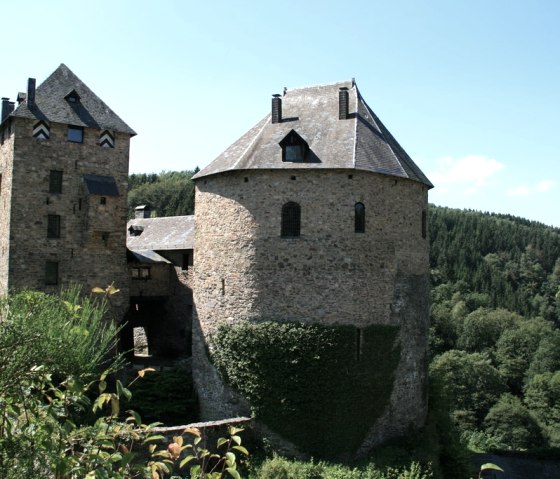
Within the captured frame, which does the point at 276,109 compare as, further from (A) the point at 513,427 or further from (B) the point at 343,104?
(A) the point at 513,427

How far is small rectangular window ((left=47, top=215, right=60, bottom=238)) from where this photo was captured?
2655 cm

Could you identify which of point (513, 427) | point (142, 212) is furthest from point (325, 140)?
point (513, 427)

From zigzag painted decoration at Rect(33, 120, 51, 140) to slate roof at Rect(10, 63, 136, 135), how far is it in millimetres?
272

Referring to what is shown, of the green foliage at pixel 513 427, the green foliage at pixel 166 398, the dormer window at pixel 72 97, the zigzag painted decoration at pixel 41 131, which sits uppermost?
the dormer window at pixel 72 97

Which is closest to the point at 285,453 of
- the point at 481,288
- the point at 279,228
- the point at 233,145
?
the point at 279,228

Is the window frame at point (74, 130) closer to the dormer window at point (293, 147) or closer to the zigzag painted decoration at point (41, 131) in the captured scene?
the zigzag painted decoration at point (41, 131)

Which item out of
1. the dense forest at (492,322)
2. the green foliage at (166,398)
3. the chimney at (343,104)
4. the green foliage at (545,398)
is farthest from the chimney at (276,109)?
the green foliage at (545,398)

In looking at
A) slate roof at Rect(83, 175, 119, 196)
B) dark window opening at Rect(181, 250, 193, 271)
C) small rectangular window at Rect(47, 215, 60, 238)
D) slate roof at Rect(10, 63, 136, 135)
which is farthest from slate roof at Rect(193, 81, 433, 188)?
dark window opening at Rect(181, 250, 193, 271)

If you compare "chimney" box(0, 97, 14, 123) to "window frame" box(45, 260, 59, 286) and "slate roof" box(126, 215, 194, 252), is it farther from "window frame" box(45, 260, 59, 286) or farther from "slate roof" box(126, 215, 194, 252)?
"slate roof" box(126, 215, 194, 252)

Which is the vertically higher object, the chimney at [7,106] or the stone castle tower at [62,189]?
the chimney at [7,106]

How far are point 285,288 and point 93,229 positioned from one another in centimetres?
1020

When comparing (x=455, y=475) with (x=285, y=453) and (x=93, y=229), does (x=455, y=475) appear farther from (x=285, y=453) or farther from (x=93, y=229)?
Result: (x=93, y=229)

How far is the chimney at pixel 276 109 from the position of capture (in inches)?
982

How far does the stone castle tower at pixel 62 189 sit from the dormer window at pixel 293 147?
923 cm
